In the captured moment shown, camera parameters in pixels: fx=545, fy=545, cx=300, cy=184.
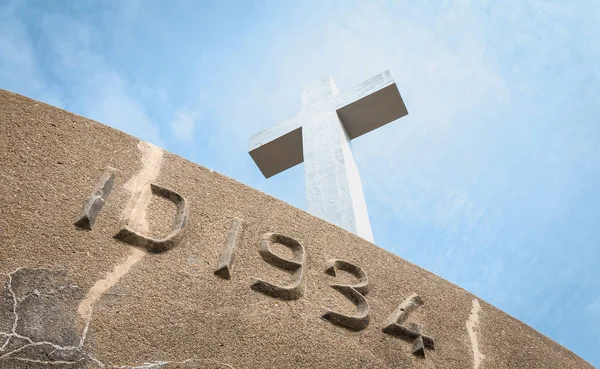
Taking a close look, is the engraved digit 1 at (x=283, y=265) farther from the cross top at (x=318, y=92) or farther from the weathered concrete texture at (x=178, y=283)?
the cross top at (x=318, y=92)

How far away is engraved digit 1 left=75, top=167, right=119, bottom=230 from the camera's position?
1.77 meters

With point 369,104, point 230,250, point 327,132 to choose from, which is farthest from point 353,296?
point 369,104

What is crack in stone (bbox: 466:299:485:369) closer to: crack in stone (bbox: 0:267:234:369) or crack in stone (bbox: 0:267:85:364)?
crack in stone (bbox: 0:267:234:369)

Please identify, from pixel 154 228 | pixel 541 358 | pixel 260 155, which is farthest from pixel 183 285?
pixel 260 155

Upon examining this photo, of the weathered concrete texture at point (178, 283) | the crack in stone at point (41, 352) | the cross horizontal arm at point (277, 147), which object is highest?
the cross horizontal arm at point (277, 147)

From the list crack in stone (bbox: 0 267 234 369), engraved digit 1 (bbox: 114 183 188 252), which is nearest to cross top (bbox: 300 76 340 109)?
engraved digit 1 (bbox: 114 183 188 252)

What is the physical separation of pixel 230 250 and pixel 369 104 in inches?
138

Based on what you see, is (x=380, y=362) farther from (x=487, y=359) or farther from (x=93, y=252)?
(x=93, y=252)

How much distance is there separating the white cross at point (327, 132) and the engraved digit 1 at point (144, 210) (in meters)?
2.10

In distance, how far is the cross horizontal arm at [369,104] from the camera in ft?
16.9

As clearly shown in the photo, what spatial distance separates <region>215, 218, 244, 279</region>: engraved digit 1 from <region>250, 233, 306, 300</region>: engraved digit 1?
3.8 inches

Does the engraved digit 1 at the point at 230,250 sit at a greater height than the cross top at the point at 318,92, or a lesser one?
lesser

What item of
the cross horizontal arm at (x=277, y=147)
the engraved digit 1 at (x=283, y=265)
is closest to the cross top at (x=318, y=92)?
the cross horizontal arm at (x=277, y=147)

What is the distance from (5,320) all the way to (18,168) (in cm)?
55
